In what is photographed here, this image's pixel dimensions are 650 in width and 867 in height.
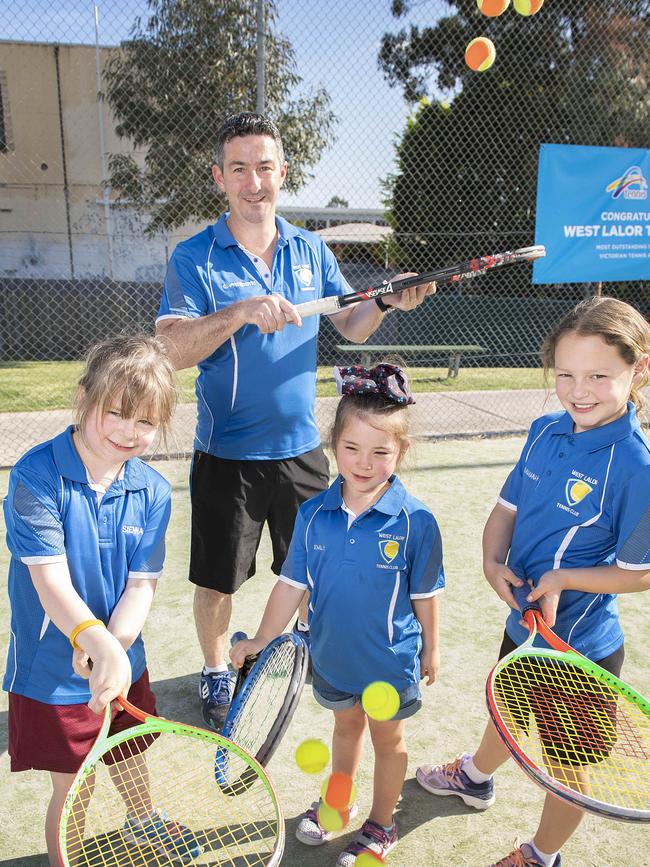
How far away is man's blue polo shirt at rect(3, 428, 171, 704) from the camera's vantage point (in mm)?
1818

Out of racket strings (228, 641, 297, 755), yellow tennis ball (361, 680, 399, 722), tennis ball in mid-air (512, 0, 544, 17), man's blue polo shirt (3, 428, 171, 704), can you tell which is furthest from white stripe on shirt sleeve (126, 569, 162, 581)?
tennis ball in mid-air (512, 0, 544, 17)

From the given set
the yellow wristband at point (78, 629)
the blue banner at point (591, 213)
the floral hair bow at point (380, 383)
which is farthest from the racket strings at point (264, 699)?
the blue banner at point (591, 213)

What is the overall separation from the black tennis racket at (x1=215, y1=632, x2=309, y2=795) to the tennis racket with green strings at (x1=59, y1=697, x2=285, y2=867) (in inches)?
1.3

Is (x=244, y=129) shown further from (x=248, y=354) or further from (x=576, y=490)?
(x=576, y=490)

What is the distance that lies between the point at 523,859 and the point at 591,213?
620 centimetres

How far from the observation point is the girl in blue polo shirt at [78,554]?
1.82 m

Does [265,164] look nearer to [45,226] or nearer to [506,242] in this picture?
[506,242]

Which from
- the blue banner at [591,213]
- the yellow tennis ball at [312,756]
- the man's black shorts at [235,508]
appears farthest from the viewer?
the blue banner at [591,213]

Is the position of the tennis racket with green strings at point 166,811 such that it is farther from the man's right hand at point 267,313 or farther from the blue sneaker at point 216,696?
the man's right hand at point 267,313

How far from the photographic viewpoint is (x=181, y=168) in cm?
1006

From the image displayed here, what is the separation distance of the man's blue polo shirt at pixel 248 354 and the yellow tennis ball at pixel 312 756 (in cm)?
101

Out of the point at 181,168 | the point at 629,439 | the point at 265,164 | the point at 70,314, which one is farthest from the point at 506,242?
the point at 629,439

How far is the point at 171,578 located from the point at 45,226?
39.0ft

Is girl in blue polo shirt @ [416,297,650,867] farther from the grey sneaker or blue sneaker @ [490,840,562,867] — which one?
the grey sneaker
